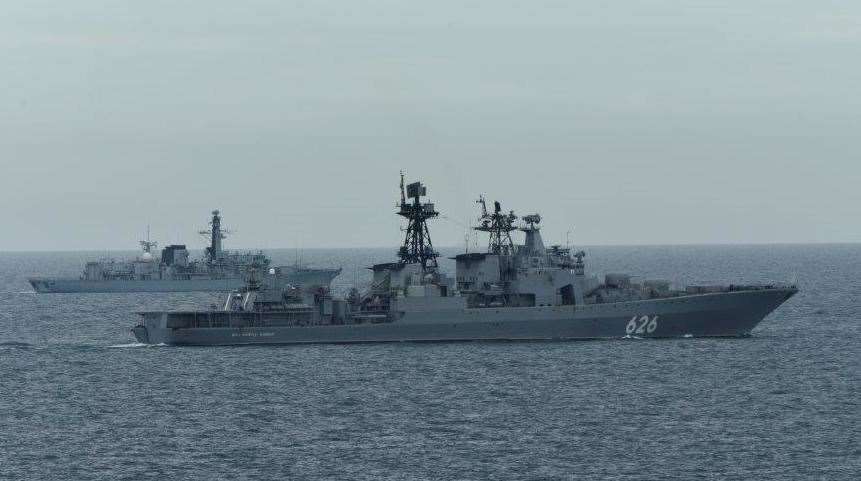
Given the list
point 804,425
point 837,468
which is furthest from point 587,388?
point 837,468

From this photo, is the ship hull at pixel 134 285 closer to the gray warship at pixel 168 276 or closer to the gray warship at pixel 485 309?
the gray warship at pixel 168 276

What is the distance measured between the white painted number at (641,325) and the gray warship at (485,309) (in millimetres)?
58

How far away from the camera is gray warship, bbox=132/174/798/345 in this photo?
71500mm

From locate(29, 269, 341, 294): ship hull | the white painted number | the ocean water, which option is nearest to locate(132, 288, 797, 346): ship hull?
the white painted number

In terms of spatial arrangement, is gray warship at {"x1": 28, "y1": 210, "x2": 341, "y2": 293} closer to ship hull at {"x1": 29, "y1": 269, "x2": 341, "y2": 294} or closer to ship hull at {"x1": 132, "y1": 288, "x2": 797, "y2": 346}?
ship hull at {"x1": 29, "y1": 269, "x2": 341, "y2": 294}

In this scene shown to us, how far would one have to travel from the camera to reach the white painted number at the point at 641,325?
72000 millimetres

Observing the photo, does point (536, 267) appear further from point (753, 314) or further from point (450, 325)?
point (753, 314)

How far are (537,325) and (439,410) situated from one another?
21825 millimetres

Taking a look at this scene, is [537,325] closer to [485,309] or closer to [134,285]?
[485,309]

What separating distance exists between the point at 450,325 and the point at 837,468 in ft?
111

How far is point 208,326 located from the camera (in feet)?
240

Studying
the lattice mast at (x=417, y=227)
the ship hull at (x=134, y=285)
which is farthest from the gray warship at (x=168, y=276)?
the lattice mast at (x=417, y=227)

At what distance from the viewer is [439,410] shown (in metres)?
50.6

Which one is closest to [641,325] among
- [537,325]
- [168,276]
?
[537,325]
